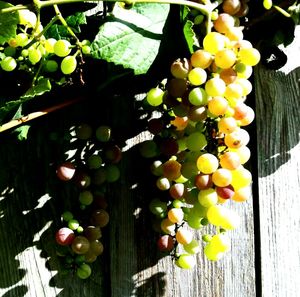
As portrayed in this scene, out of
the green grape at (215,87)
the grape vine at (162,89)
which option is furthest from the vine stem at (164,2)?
the green grape at (215,87)

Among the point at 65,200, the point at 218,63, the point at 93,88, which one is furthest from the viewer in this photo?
the point at 65,200

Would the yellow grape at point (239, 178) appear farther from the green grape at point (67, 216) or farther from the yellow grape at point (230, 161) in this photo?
the green grape at point (67, 216)

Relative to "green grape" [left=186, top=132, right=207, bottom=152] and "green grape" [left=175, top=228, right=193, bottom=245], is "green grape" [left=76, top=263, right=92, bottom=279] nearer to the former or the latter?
"green grape" [left=175, top=228, right=193, bottom=245]

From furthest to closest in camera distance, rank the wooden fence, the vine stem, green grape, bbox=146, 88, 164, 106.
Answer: the wooden fence, green grape, bbox=146, 88, 164, 106, the vine stem

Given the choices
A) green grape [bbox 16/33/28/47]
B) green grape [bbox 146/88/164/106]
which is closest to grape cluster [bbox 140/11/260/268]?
green grape [bbox 146/88/164/106]

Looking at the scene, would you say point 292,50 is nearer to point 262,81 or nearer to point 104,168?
point 262,81

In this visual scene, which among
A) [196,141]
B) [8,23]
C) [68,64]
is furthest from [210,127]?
[8,23]

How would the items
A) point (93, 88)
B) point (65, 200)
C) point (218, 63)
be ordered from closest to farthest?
point (218, 63)
point (93, 88)
point (65, 200)

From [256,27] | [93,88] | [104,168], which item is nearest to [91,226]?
[104,168]
